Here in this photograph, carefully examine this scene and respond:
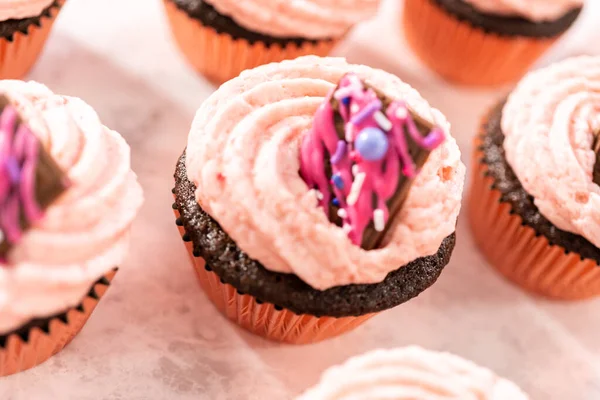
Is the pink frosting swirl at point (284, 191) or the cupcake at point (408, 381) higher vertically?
the pink frosting swirl at point (284, 191)

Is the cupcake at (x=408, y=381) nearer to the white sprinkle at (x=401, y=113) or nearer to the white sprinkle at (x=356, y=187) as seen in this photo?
the white sprinkle at (x=356, y=187)

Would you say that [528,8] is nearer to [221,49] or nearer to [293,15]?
[293,15]

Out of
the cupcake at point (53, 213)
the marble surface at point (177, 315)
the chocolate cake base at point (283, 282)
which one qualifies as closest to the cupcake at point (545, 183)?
the marble surface at point (177, 315)

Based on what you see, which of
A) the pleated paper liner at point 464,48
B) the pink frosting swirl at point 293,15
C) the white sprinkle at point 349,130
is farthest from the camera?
the pleated paper liner at point 464,48

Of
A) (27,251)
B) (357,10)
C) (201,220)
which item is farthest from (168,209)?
(357,10)

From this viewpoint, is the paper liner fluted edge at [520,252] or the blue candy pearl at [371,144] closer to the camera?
the blue candy pearl at [371,144]

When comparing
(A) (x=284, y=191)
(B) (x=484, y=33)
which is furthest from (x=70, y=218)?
(B) (x=484, y=33)
